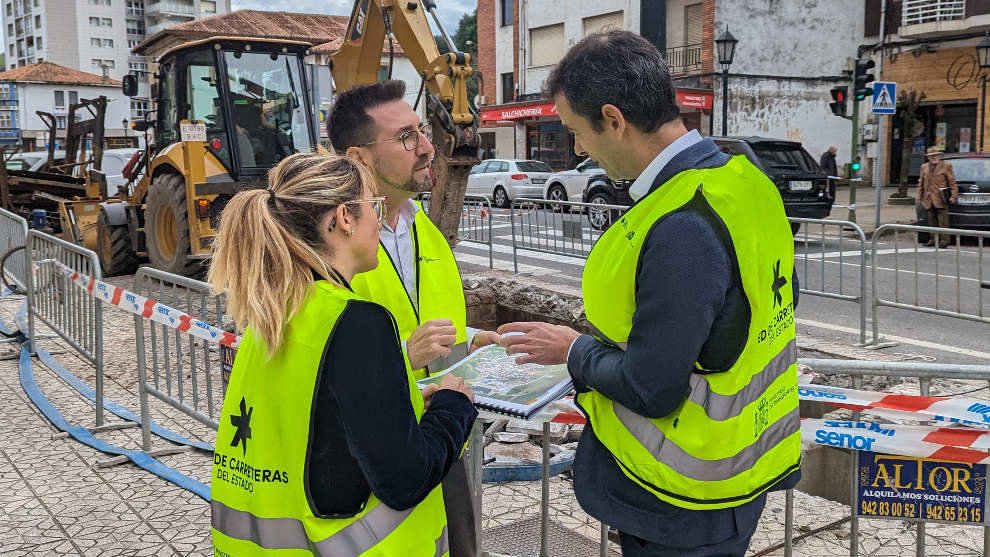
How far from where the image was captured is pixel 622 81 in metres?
1.98

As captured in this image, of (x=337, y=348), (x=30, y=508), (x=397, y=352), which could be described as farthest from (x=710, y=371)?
(x=30, y=508)

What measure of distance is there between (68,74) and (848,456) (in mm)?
76360

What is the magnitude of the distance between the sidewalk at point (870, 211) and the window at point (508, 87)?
48.4ft

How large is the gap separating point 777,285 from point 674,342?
34 centimetres

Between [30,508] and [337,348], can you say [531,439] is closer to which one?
[30,508]

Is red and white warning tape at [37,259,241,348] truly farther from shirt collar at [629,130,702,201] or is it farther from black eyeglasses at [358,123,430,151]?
shirt collar at [629,130,702,201]

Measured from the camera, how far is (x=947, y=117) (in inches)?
1155

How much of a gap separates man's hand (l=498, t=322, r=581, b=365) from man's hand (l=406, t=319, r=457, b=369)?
0.77 feet

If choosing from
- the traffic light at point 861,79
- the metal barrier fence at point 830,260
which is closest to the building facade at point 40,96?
the traffic light at point 861,79

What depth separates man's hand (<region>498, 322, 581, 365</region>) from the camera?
85.5 inches

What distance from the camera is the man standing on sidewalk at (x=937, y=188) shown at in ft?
49.6

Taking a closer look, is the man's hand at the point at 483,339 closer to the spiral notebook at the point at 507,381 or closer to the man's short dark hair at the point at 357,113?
the spiral notebook at the point at 507,381

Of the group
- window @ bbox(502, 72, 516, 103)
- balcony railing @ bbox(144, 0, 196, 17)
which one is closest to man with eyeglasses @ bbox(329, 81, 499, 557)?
window @ bbox(502, 72, 516, 103)

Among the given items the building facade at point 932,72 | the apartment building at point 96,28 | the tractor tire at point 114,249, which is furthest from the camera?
the apartment building at point 96,28
